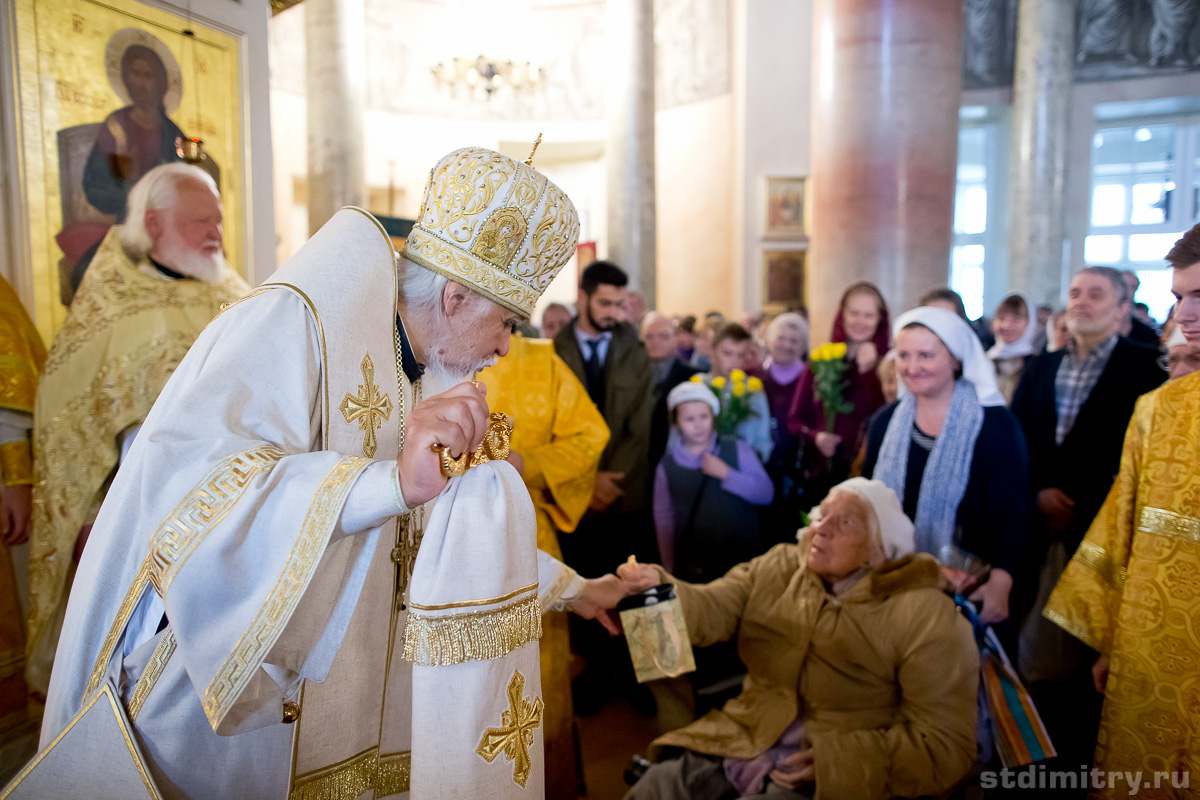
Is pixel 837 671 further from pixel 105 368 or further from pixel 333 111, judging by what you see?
pixel 333 111

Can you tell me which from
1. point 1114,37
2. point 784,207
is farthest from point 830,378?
point 1114,37

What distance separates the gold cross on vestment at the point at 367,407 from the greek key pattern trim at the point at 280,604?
0.92 feet

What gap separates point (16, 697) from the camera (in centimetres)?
309

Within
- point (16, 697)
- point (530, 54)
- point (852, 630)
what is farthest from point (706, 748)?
point (530, 54)

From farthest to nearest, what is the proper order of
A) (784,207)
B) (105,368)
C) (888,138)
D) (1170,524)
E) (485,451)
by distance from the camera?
(784,207)
(888,138)
(105,368)
(1170,524)
(485,451)

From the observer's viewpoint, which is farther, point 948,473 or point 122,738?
point 948,473

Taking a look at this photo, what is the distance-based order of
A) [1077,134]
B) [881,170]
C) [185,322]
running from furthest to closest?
[1077,134] < [881,170] < [185,322]

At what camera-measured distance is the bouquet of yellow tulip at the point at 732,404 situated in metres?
4.21

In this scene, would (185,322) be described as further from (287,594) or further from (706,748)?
(706,748)

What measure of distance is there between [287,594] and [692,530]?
2.96 m

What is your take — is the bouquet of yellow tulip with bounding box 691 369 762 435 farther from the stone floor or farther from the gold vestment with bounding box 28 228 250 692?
the gold vestment with bounding box 28 228 250 692

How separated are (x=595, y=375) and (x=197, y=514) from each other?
3.05 meters

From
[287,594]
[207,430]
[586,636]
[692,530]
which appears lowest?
[586,636]

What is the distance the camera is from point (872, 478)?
349 centimetres
